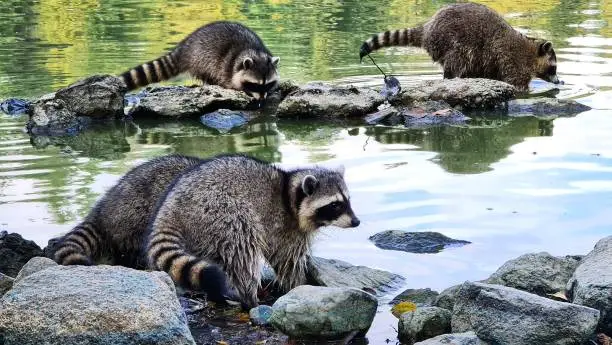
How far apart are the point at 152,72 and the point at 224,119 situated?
1.69 metres

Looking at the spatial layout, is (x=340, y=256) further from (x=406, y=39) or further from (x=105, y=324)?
(x=406, y=39)

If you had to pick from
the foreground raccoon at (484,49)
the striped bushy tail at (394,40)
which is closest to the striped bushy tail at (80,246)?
the foreground raccoon at (484,49)

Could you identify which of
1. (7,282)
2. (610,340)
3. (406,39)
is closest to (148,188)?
(7,282)

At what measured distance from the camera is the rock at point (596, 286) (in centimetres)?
456

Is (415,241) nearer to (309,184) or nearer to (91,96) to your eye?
(309,184)

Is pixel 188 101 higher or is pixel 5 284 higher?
pixel 5 284

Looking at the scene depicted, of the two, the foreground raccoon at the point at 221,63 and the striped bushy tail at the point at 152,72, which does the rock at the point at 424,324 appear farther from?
the striped bushy tail at the point at 152,72

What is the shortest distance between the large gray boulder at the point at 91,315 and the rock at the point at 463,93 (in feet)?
20.3

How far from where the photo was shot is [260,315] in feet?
16.4

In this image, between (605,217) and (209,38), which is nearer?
(605,217)

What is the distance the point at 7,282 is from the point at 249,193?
1.27 metres

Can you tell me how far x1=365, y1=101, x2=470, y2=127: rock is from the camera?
31.5 feet

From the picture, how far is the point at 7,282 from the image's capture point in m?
4.96

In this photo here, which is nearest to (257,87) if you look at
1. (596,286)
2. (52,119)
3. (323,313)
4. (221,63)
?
(221,63)
